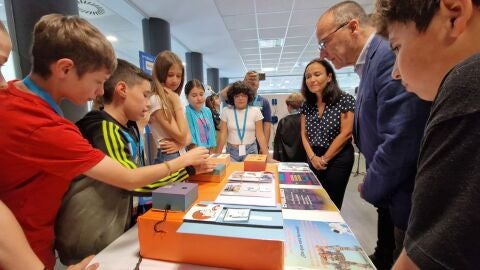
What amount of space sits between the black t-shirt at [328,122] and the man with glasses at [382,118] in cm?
49

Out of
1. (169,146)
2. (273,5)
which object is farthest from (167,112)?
(273,5)

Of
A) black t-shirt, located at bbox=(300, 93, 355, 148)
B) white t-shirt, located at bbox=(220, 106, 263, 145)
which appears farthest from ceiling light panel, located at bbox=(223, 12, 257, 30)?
black t-shirt, located at bbox=(300, 93, 355, 148)

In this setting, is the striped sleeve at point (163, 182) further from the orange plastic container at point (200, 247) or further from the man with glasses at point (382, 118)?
the man with glasses at point (382, 118)

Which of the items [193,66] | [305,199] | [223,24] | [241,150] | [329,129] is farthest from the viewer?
[193,66]

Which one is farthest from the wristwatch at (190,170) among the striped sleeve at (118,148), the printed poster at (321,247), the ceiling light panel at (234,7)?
the ceiling light panel at (234,7)

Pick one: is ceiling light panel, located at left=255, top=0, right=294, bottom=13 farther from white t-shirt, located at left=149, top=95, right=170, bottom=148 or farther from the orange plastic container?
the orange plastic container

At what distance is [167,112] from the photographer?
1.62 m

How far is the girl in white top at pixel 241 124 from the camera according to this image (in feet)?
7.12

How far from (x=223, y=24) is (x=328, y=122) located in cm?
334

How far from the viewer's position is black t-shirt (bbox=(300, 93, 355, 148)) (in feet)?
5.61

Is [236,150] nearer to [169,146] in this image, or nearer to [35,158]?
[169,146]

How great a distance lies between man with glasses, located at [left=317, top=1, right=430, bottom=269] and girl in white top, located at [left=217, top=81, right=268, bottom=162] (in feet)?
3.37

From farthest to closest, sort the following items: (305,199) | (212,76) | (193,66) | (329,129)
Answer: (212,76), (193,66), (329,129), (305,199)

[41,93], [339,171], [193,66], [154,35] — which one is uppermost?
[154,35]
